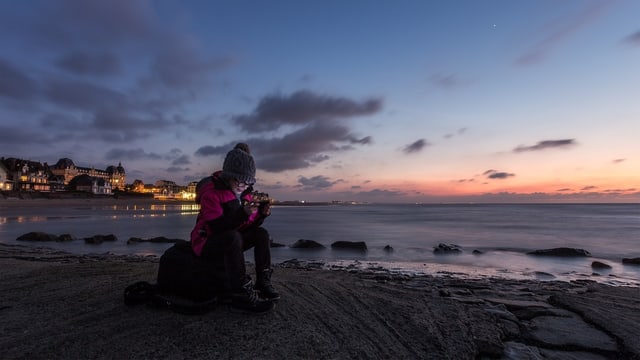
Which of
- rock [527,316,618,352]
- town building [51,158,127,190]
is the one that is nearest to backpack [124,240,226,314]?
rock [527,316,618,352]

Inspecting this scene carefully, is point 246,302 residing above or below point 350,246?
above

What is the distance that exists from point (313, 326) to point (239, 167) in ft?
5.72

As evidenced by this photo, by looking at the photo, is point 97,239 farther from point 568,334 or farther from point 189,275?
point 568,334

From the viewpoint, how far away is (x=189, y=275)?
3820mm

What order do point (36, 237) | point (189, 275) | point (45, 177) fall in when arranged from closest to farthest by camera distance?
point (189, 275) < point (36, 237) < point (45, 177)

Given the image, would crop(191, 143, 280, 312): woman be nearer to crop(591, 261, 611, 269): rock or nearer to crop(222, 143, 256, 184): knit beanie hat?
crop(222, 143, 256, 184): knit beanie hat

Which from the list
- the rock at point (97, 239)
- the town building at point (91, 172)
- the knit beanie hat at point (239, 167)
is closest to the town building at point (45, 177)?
the town building at point (91, 172)

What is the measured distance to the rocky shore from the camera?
3.18 metres

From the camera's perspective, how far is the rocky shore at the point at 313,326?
318 centimetres

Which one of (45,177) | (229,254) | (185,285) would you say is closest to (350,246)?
(185,285)

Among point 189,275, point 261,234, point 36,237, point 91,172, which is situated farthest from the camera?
point 91,172

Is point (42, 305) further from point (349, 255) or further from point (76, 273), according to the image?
point (349, 255)

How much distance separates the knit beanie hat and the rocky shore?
1.39 meters

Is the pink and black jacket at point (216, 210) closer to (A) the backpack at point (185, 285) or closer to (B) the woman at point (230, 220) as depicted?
(B) the woman at point (230, 220)
